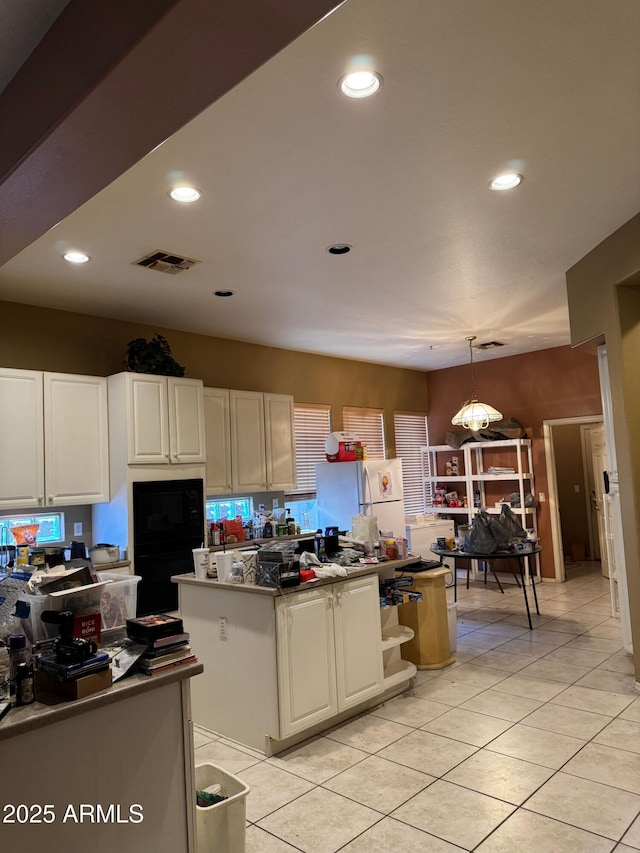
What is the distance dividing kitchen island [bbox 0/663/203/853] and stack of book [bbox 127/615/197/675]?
37mm

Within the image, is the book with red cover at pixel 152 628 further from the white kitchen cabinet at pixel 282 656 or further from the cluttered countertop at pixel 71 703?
the white kitchen cabinet at pixel 282 656

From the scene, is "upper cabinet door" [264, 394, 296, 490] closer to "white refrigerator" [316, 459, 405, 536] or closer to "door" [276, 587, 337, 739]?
"white refrigerator" [316, 459, 405, 536]

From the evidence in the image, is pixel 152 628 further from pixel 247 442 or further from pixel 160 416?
pixel 247 442

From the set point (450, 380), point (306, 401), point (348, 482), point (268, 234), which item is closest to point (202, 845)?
point (268, 234)

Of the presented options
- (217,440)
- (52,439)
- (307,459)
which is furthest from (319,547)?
(307,459)

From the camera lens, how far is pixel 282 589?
10.7ft

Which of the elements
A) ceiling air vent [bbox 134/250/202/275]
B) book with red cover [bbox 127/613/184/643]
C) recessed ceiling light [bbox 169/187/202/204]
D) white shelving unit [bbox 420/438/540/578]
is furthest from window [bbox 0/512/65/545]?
white shelving unit [bbox 420/438/540/578]

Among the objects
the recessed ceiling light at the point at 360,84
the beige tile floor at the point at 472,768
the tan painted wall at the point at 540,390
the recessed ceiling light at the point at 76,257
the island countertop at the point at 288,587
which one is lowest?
the beige tile floor at the point at 472,768

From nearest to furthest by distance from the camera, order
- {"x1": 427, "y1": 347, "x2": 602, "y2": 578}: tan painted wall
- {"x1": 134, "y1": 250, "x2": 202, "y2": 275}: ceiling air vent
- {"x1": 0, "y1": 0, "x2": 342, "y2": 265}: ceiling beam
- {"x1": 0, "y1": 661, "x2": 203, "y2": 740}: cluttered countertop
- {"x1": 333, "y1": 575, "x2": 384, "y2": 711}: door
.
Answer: {"x1": 0, "y1": 0, "x2": 342, "y2": 265}: ceiling beam, {"x1": 0, "y1": 661, "x2": 203, "y2": 740}: cluttered countertop, {"x1": 333, "y1": 575, "x2": 384, "y2": 711}: door, {"x1": 134, "y1": 250, "x2": 202, "y2": 275}: ceiling air vent, {"x1": 427, "y1": 347, "x2": 602, "y2": 578}: tan painted wall

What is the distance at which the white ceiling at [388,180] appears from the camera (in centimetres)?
212

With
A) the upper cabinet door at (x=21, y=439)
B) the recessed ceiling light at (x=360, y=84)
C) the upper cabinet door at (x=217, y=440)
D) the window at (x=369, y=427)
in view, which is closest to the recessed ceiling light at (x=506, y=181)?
the recessed ceiling light at (x=360, y=84)

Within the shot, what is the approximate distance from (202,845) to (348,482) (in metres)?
4.70

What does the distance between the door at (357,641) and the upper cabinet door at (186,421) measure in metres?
2.12

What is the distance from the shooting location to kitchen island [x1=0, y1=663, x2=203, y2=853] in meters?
1.72
